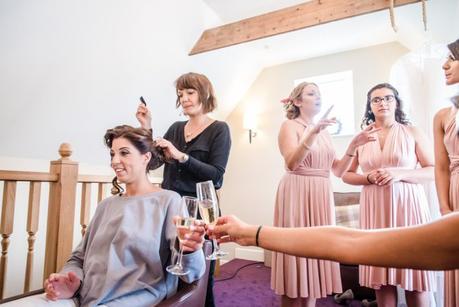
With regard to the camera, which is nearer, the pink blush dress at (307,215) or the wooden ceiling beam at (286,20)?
the pink blush dress at (307,215)

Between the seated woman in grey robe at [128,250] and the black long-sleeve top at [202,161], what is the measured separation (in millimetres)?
171

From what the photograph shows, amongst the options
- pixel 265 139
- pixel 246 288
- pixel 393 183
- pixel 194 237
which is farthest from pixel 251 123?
pixel 194 237

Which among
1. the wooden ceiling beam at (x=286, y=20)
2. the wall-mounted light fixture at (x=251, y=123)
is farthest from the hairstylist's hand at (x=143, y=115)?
the wall-mounted light fixture at (x=251, y=123)

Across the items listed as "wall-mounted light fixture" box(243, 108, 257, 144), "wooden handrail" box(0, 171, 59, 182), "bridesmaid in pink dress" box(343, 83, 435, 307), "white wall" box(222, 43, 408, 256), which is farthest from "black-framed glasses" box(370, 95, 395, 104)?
"wall-mounted light fixture" box(243, 108, 257, 144)

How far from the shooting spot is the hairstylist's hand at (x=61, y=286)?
41.6 inches

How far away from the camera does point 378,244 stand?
56 centimetres

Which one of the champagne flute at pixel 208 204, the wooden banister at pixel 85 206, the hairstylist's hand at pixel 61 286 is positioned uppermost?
the champagne flute at pixel 208 204

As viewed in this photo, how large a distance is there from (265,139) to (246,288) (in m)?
2.04

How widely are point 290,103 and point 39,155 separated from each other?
2224 mm

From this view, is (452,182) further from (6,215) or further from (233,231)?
(6,215)

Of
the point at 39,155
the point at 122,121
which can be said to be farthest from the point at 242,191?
the point at 39,155

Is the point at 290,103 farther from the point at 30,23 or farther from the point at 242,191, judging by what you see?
the point at 242,191

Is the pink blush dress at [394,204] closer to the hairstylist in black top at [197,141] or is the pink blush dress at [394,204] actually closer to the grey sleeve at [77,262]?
the hairstylist in black top at [197,141]

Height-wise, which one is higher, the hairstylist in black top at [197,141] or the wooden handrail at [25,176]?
the hairstylist in black top at [197,141]
